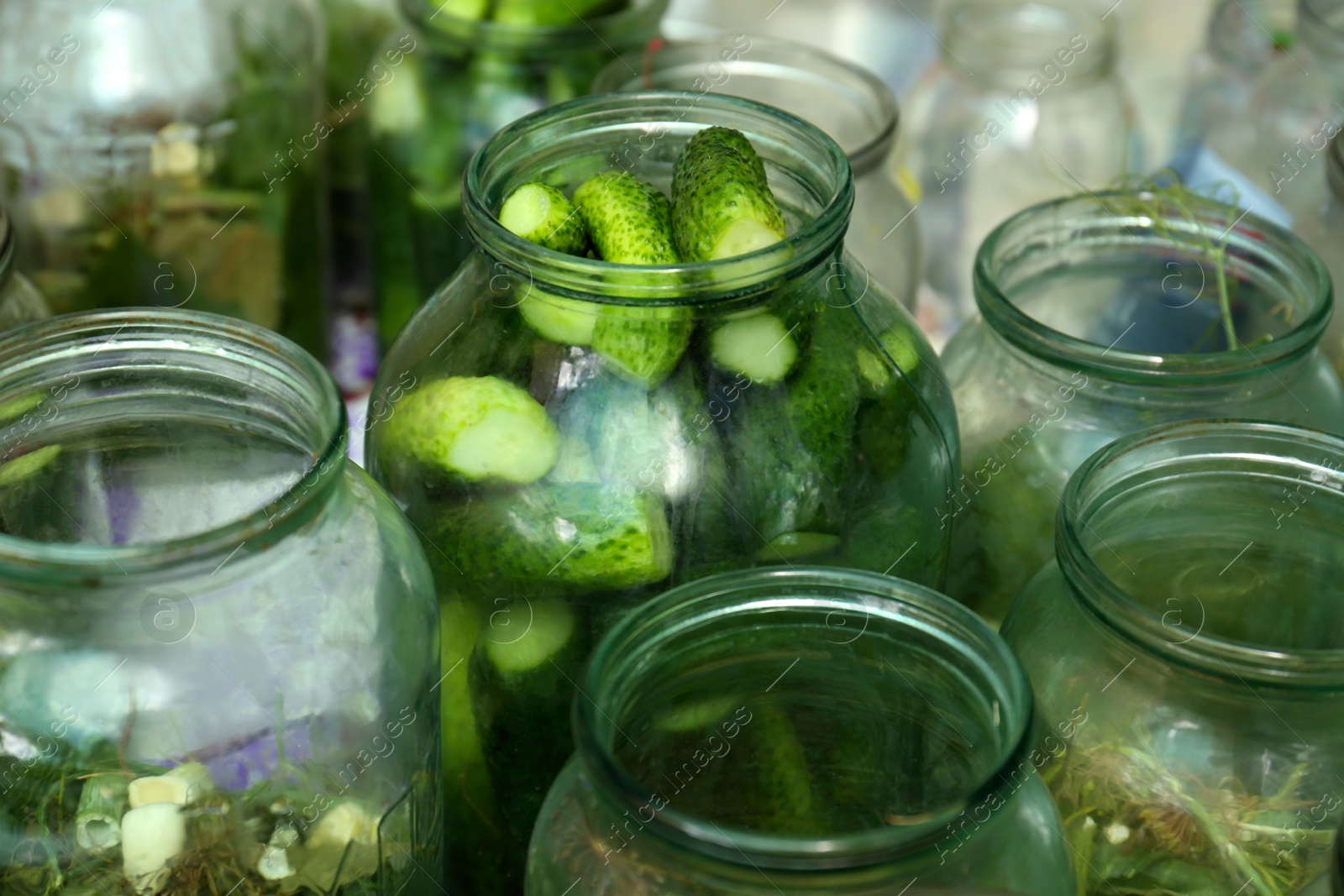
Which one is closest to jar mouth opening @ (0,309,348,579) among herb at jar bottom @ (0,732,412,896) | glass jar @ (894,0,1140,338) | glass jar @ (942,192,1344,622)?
herb at jar bottom @ (0,732,412,896)

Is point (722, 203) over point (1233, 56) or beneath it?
over

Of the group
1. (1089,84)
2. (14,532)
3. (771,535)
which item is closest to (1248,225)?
(771,535)

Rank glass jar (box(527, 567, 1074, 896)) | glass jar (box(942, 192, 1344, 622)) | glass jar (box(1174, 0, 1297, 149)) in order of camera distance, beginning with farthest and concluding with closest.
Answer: glass jar (box(1174, 0, 1297, 149)) → glass jar (box(942, 192, 1344, 622)) → glass jar (box(527, 567, 1074, 896))

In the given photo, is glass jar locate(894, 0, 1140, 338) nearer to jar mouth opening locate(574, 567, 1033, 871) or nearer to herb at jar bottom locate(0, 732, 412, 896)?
jar mouth opening locate(574, 567, 1033, 871)

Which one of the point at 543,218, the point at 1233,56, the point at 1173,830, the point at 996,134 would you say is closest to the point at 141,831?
the point at 543,218

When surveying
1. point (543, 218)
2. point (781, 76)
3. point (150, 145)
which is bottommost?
point (150, 145)

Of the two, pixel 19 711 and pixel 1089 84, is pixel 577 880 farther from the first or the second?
pixel 1089 84

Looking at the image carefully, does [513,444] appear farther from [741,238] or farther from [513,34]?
[513,34]
